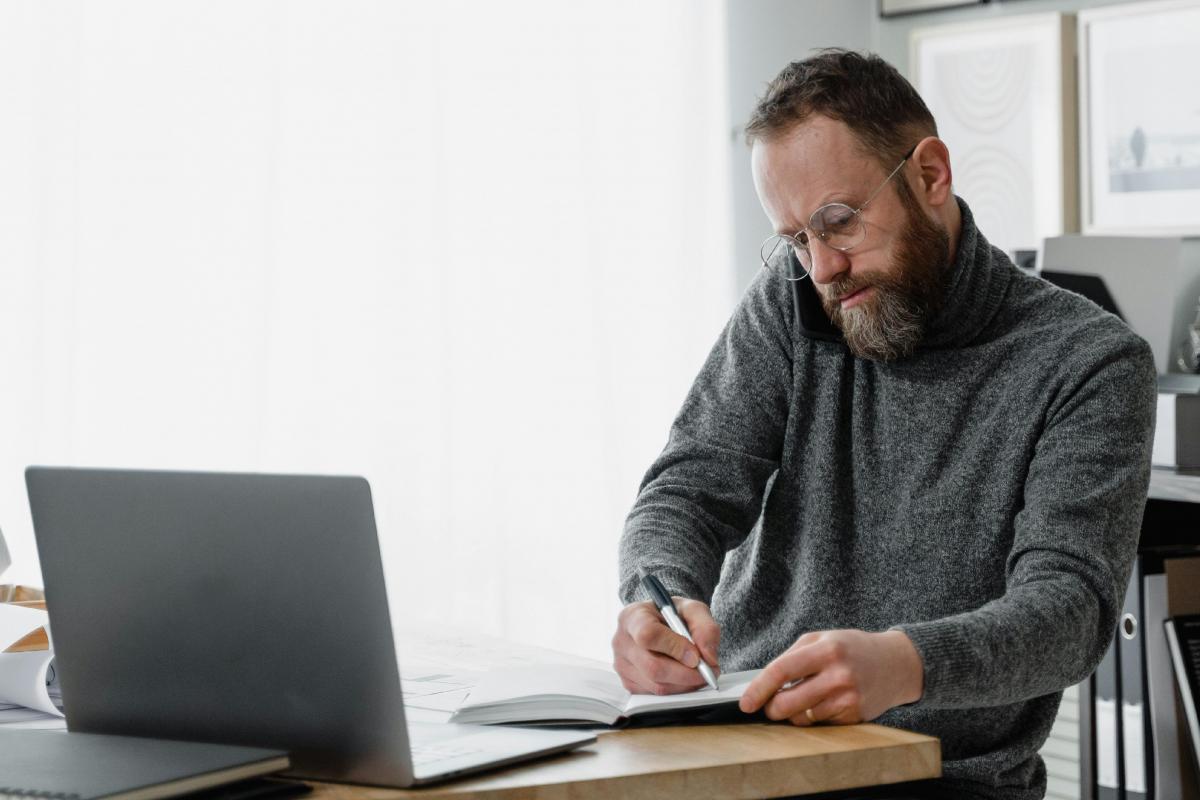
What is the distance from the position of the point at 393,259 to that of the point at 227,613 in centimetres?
197

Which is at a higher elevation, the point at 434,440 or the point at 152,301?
the point at 152,301

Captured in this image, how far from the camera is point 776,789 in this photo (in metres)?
0.95

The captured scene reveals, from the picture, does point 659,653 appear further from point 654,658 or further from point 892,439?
point 892,439

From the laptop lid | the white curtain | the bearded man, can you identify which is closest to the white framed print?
the white curtain

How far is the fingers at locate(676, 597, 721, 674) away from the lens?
1.25 meters

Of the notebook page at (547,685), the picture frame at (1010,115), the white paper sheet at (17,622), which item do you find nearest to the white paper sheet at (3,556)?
the white paper sheet at (17,622)

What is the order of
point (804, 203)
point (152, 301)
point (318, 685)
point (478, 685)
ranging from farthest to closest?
point (152, 301) < point (804, 203) < point (478, 685) < point (318, 685)

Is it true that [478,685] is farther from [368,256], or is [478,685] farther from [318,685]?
[368,256]

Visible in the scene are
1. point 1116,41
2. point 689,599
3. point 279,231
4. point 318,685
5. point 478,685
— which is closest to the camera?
point 318,685

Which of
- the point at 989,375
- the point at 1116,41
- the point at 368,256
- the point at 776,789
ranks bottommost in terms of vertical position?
the point at 776,789

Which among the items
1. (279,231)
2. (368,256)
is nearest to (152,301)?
(279,231)

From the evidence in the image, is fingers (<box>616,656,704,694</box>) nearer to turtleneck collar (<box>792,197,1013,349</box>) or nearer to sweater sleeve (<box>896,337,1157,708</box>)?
sweater sleeve (<box>896,337,1157,708</box>)

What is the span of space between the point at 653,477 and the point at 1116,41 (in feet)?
7.39

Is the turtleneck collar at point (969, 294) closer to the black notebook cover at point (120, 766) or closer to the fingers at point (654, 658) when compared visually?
the fingers at point (654, 658)
